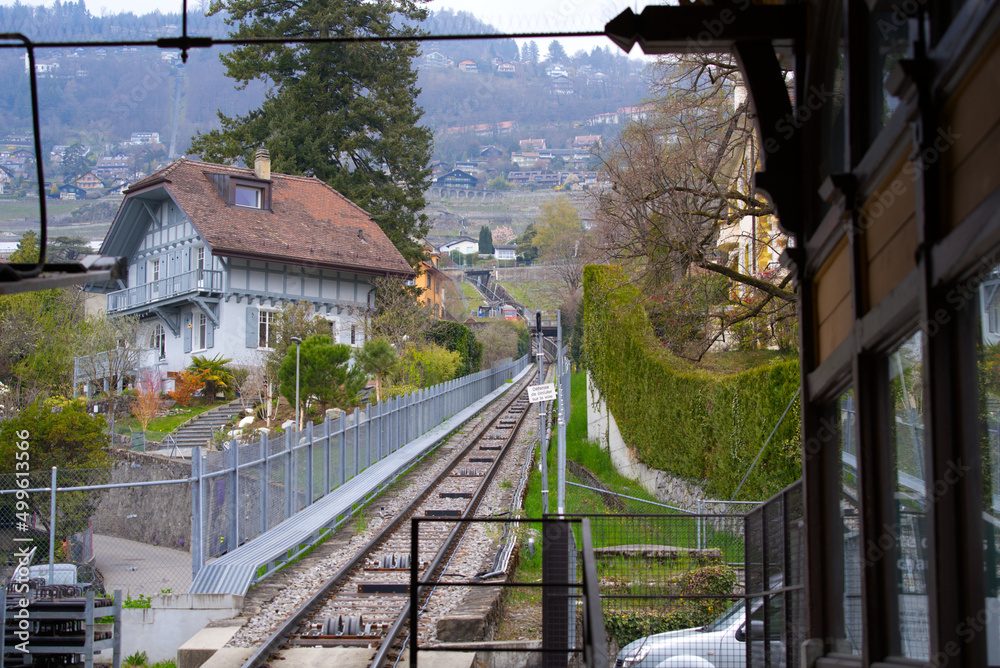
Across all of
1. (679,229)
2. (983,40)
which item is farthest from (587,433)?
(983,40)

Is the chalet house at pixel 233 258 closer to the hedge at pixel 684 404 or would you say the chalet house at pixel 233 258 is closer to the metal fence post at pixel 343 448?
the hedge at pixel 684 404

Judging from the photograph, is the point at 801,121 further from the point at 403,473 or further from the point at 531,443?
the point at 531,443

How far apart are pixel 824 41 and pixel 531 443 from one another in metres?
24.9

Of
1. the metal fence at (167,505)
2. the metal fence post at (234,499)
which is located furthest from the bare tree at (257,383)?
the metal fence post at (234,499)

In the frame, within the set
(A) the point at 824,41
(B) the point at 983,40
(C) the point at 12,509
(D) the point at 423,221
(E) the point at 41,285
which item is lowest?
(C) the point at 12,509

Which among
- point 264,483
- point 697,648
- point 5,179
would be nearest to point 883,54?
point 5,179

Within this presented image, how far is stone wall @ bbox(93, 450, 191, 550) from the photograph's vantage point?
59.5ft

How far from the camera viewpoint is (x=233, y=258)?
41.1 meters

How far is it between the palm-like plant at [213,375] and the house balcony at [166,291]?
4219 millimetres

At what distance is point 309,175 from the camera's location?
51.7 metres

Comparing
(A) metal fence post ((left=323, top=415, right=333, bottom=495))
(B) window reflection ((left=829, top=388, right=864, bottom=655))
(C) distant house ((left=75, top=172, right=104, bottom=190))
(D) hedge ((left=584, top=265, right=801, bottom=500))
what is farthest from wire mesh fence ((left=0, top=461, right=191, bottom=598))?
(C) distant house ((left=75, top=172, right=104, bottom=190))

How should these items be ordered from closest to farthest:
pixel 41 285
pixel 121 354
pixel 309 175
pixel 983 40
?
pixel 983 40 < pixel 41 285 < pixel 121 354 < pixel 309 175

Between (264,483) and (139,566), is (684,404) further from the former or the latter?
(139,566)

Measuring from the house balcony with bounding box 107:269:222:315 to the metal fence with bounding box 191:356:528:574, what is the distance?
1756 centimetres
